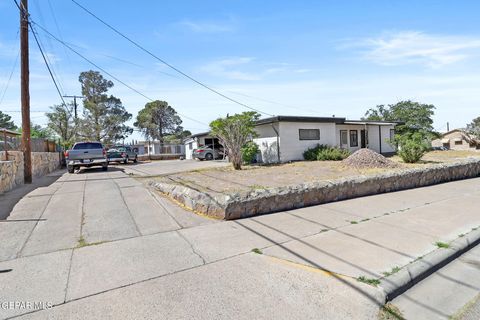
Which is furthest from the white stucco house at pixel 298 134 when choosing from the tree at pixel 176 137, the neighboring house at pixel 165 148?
the tree at pixel 176 137

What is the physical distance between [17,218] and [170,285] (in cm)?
458

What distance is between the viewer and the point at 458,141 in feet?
136

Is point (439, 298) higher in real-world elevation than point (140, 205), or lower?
lower

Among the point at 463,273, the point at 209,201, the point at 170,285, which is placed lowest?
the point at 463,273

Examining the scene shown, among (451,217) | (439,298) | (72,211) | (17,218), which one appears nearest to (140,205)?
(72,211)

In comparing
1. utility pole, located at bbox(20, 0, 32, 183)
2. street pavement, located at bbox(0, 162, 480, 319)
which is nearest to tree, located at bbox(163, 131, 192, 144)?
utility pole, located at bbox(20, 0, 32, 183)

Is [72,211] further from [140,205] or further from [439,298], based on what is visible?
[439,298]

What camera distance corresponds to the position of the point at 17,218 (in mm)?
5664

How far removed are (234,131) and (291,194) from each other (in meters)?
9.50

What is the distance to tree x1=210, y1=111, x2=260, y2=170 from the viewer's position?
602 inches

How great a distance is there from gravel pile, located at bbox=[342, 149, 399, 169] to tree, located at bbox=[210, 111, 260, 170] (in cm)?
567

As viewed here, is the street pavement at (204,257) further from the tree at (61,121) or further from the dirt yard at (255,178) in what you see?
the tree at (61,121)

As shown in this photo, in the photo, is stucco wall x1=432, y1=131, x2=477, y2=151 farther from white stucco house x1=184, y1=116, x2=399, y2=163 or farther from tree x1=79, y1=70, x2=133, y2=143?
tree x1=79, y1=70, x2=133, y2=143

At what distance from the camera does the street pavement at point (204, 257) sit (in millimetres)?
2762
